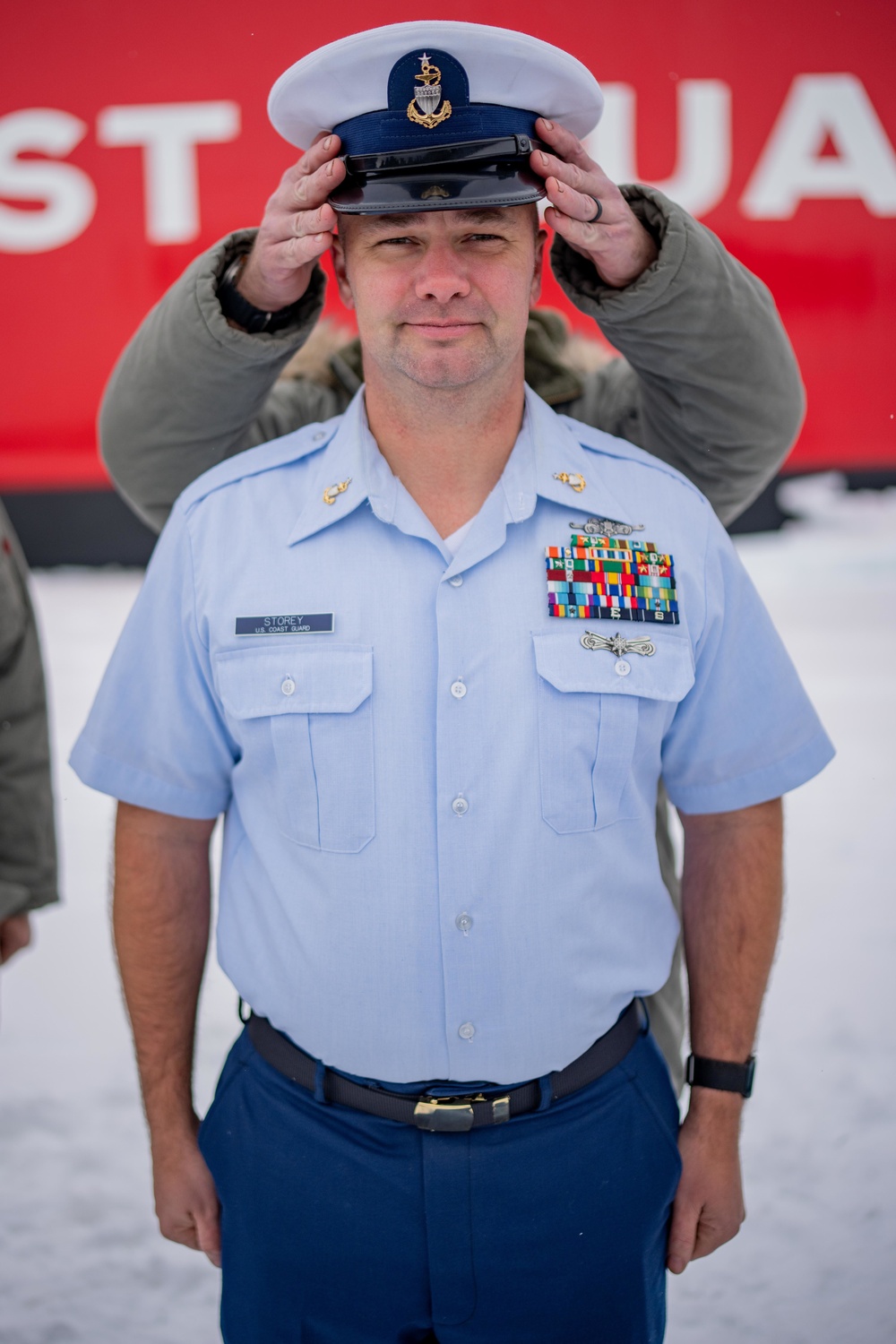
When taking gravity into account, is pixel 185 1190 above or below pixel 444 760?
below

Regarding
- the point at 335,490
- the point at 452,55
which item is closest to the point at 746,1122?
the point at 335,490

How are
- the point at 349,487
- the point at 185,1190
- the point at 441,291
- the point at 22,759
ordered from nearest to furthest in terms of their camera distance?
the point at 441,291 < the point at 349,487 < the point at 185,1190 < the point at 22,759

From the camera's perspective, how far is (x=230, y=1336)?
136 cm

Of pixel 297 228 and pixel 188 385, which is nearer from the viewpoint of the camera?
A: pixel 297 228

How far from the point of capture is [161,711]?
1.32 meters

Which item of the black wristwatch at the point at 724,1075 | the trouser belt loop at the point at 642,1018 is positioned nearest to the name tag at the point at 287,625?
the trouser belt loop at the point at 642,1018

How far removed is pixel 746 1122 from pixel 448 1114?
157cm

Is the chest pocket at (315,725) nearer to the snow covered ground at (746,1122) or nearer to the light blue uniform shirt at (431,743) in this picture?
the light blue uniform shirt at (431,743)

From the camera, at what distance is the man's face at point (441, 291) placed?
1.20 metres

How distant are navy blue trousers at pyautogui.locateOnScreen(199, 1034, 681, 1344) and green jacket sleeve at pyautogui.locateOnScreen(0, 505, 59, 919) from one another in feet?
2.89

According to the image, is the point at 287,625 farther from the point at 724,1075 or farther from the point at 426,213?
the point at 724,1075

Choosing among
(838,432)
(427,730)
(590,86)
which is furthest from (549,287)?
(427,730)

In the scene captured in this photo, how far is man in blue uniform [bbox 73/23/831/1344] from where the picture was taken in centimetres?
122

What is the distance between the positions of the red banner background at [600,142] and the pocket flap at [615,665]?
2.12 m
